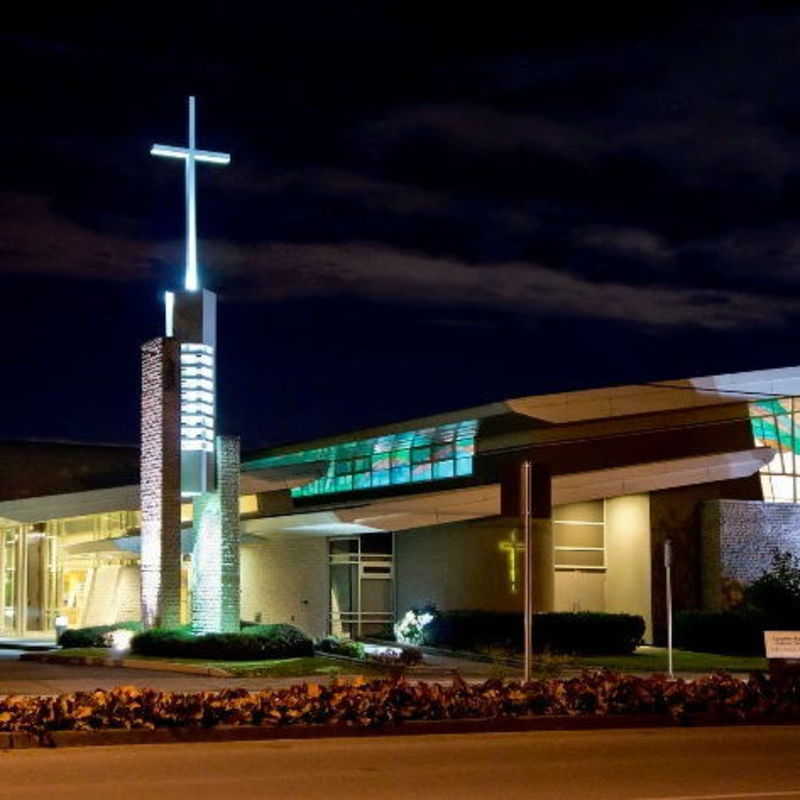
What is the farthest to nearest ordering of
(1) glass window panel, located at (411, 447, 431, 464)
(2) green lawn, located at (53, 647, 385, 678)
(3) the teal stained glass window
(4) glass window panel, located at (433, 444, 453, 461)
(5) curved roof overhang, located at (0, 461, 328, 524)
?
(1) glass window panel, located at (411, 447, 431, 464) → (5) curved roof overhang, located at (0, 461, 328, 524) → (4) glass window panel, located at (433, 444, 453, 461) → (3) the teal stained glass window → (2) green lawn, located at (53, 647, 385, 678)

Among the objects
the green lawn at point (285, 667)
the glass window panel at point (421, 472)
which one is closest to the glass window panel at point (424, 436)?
the glass window panel at point (421, 472)

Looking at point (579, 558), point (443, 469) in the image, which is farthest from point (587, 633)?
point (443, 469)

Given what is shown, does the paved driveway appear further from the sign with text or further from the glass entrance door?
the glass entrance door

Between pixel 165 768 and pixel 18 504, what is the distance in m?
30.0

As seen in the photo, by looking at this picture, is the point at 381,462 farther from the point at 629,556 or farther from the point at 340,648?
the point at 340,648

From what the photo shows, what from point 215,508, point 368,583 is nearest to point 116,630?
point 215,508

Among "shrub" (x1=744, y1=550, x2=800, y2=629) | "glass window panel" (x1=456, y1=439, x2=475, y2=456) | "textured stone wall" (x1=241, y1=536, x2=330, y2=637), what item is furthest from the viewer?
"textured stone wall" (x1=241, y1=536, x2=330, y2=637)

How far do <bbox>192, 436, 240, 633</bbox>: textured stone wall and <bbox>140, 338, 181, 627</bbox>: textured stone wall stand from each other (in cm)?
55

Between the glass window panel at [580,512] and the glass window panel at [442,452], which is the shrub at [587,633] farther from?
the glass window panel at [442,452]

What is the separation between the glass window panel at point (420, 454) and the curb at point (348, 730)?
21642 mm

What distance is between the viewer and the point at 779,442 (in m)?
40.5

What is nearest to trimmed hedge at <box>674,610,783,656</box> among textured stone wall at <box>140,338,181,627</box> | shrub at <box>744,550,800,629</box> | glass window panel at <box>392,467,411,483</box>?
shrub at <box>744,550,800,629</box>

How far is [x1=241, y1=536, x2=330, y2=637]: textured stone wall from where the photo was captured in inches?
1668

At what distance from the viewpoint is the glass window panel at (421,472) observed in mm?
41625
